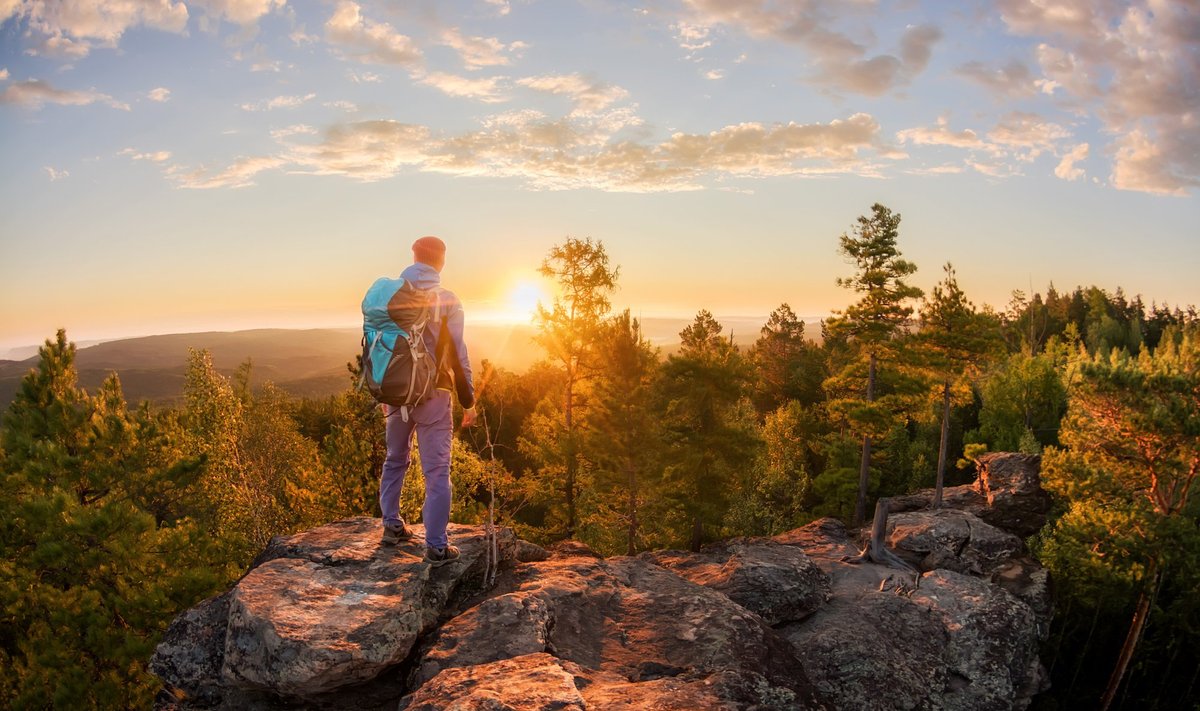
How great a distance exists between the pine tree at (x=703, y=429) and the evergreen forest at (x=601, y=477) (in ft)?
0.25

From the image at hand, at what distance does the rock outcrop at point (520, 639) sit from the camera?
4723mm

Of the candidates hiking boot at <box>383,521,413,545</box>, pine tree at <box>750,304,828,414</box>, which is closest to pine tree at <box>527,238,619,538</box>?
hiking boot at <box>383,521,413,545</box>

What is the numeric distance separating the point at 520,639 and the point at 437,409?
2.27 metres

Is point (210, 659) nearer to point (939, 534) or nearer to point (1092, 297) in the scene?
point (939, 534)

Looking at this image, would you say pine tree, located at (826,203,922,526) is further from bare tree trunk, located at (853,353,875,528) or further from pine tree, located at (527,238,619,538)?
pine tree, located at (527,238,619,538)

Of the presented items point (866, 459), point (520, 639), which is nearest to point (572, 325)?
point (866, 459)

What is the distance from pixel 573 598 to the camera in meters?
6.34

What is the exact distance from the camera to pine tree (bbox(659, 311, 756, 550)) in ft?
67.2

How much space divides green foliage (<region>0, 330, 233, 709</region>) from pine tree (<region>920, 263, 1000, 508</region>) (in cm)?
2690

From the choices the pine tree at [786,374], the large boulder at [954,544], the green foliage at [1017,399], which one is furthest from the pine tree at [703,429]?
the green foliage at [1017,399]

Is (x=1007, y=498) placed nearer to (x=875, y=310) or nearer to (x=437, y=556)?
(x=875, y=310)

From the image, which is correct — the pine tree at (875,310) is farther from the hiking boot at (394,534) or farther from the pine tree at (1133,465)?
the hiking boot at (394,534)

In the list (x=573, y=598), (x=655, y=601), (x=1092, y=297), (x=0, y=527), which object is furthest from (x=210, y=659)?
(x=1092, y=297)

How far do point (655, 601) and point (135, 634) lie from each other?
13516mm
